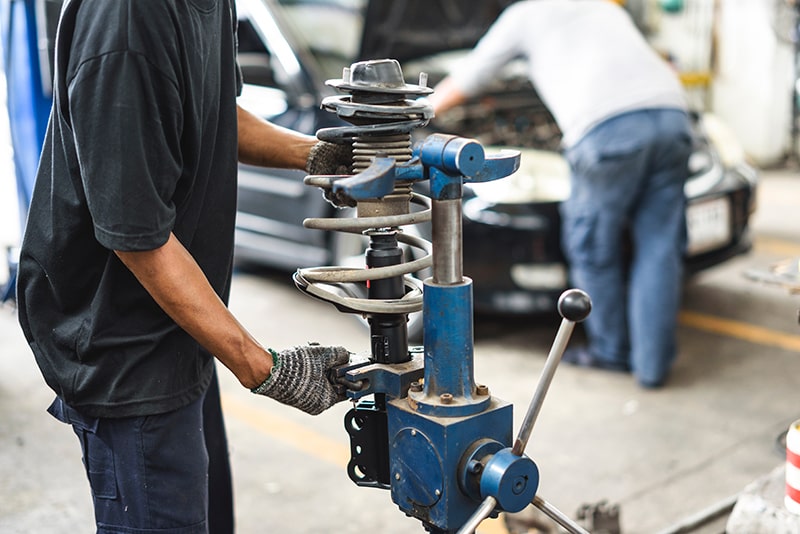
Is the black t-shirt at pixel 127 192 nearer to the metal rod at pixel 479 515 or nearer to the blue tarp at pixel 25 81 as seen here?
the metal rod at pixel 479 515

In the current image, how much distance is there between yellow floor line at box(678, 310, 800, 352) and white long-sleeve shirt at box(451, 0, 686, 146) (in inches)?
48.8

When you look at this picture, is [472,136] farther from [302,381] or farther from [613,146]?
[302,381]

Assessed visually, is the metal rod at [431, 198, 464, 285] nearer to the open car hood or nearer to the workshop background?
the workshop background

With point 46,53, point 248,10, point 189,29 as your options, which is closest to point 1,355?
point 46,53

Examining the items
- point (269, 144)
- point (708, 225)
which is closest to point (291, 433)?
point (269, 144)

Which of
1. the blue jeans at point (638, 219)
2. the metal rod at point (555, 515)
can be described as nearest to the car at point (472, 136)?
the blue jeans at point (638, 219)

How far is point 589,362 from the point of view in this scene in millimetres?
4262

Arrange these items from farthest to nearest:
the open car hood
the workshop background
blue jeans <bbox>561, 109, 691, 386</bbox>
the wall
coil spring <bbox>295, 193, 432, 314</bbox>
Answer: the wall
the open car hood
blue jeans <bbox>561, 109, 691, 386</bbox>
the workshop background
coil spring <bbox>295, 193, 432, 314</bbox>

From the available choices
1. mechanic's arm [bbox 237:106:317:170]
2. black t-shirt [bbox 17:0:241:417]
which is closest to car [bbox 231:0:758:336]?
mechanic's arm [bbox 237:106:317:170]

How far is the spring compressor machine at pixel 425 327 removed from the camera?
152 centimetres

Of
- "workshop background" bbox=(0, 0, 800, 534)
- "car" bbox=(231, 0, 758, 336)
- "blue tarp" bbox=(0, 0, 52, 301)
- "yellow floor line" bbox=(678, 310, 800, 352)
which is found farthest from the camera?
"yellow floor line" bbox=(678, 310, 800, 352)

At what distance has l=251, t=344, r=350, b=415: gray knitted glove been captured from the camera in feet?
5.42

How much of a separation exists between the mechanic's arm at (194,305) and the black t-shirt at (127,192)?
0.04m

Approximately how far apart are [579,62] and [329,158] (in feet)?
7.40
